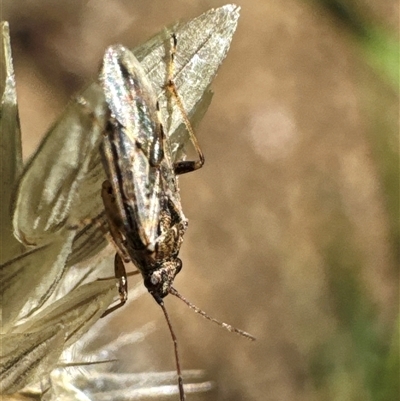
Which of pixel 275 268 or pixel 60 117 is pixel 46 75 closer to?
pixel 275 268

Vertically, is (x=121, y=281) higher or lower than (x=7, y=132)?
lower

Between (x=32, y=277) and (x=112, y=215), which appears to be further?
(x=112, y=215)

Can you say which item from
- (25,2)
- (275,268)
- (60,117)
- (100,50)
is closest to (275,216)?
(275,268)

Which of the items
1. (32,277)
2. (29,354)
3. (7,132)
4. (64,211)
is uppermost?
(7,132)

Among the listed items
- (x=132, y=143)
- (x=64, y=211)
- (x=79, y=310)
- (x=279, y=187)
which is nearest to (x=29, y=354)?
(x=79, y=310)

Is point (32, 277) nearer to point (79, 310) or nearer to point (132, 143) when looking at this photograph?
point (79, 310)

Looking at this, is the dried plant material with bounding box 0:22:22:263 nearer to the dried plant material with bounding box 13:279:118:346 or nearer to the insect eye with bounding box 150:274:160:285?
the dried plant material with bounding box 13:279:118:346

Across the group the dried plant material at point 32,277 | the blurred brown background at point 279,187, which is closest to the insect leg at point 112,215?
the dried plant material at point 32,277
